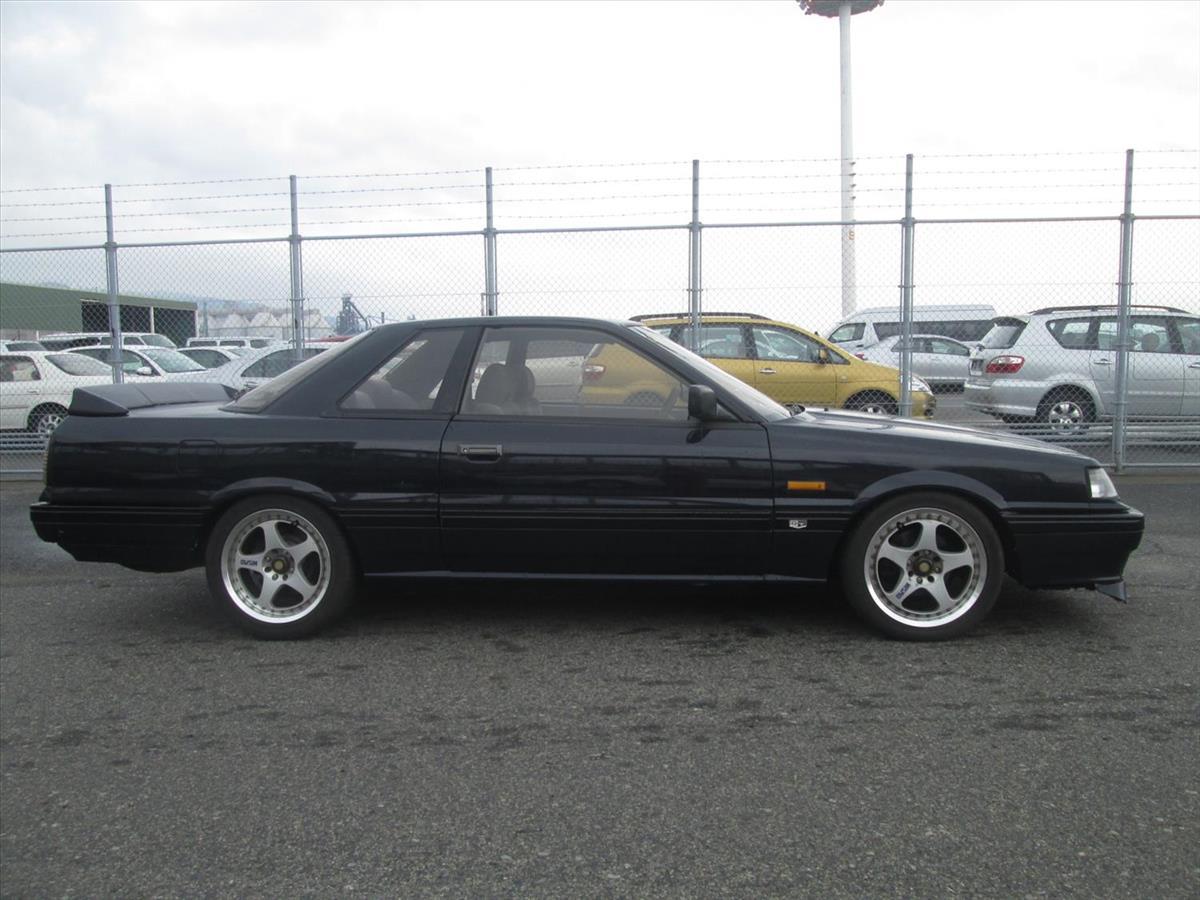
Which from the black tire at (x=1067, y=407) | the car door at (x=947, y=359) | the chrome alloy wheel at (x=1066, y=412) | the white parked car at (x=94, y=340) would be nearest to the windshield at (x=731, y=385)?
the black tire at (x=1067, y=407)

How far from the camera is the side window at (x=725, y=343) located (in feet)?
35.0

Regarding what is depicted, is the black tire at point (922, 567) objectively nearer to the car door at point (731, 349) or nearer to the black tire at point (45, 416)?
the car door at point (731, 349)

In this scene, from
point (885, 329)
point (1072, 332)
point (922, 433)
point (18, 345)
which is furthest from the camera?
point (18, 345)

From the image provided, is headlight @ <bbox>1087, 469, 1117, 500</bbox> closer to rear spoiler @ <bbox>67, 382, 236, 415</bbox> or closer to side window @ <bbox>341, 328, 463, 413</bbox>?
side window @ <bbox>341, 328, 463, 413</bbox>

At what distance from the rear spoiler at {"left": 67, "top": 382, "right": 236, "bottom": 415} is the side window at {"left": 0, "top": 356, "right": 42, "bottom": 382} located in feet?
30.2

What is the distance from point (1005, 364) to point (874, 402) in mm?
1643

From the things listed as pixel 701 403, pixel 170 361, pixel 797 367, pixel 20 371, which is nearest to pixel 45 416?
pixel 20 371

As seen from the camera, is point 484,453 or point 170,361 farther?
Result: point 170,361

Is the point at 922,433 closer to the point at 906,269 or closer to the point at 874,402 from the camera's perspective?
the point at 906,269

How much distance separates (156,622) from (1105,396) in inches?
372

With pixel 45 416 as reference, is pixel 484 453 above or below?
above

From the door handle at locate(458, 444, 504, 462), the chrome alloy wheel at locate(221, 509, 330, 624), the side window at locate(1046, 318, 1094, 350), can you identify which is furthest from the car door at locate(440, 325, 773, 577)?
the side window at locate(1046, 318, 1094, 350)

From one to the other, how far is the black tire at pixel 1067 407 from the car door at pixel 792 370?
221 centimetres

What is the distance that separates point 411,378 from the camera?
4.70m
